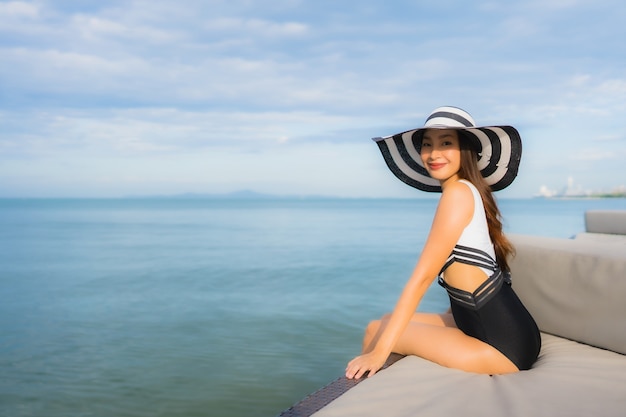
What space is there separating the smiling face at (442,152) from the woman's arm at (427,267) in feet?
0.63

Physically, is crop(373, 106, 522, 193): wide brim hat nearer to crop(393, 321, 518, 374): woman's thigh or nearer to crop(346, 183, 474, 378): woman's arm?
crop(346, 183, 474, 378): woman's arm

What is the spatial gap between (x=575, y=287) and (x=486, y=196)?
51 centimetres

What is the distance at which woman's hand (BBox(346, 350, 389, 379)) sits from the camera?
172cm

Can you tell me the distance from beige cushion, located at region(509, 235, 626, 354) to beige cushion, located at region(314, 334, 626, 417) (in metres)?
0.16

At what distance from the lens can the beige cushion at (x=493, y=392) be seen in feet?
4.49

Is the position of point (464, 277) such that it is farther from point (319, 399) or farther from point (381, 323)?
point (319, 399)

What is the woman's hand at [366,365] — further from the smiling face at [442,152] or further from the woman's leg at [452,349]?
the smiling face at [442,152]

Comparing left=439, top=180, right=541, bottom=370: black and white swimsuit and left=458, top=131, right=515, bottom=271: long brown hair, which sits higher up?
left=458, top=131, right=515, bottom=271: long brown hair

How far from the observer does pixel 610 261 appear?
6.39 feet

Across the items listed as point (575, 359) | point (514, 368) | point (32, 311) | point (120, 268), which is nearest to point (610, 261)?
point (575, 359)

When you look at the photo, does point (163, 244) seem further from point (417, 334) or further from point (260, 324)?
point (417, 334)

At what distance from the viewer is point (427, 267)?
178 centimetres

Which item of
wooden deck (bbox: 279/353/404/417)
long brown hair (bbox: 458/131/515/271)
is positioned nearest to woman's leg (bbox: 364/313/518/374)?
wooden deck (bbox: 279/353/404/417)

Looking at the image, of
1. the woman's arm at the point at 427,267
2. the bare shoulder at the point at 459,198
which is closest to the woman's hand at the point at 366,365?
the woman's arm at the point at 427,267
